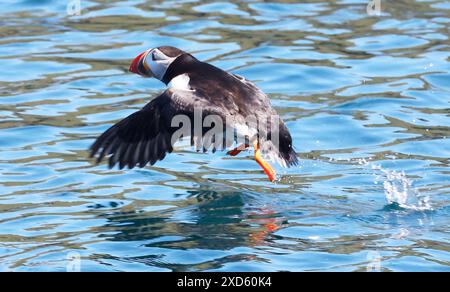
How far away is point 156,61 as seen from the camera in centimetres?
739

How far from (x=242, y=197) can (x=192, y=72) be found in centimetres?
91

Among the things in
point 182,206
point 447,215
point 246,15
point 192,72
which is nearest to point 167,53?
point 192,72

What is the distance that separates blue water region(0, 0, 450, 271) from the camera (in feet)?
19.6

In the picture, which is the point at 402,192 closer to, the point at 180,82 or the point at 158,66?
the point at 180,82

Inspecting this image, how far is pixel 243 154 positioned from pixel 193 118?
64.5 inches

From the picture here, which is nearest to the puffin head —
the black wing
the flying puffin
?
the flying puffin

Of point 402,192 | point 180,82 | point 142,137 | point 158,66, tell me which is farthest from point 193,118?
point 402,192

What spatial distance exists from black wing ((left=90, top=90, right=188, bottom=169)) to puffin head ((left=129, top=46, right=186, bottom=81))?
36.2 inches

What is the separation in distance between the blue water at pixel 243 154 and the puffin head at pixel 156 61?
71 centimetres

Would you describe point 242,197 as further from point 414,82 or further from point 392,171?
point 414,82

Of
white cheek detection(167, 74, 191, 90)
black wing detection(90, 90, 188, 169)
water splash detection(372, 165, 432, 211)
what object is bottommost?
water splash detection(372, 165, 432, 211)

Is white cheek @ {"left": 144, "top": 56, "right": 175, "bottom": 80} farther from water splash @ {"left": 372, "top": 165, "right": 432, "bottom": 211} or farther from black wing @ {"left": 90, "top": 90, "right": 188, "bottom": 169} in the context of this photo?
water splash @ {"left": 372, "top": 165, "right": 432, "bottom": 211}

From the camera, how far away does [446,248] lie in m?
5.87

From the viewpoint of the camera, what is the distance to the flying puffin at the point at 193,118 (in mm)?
6352
